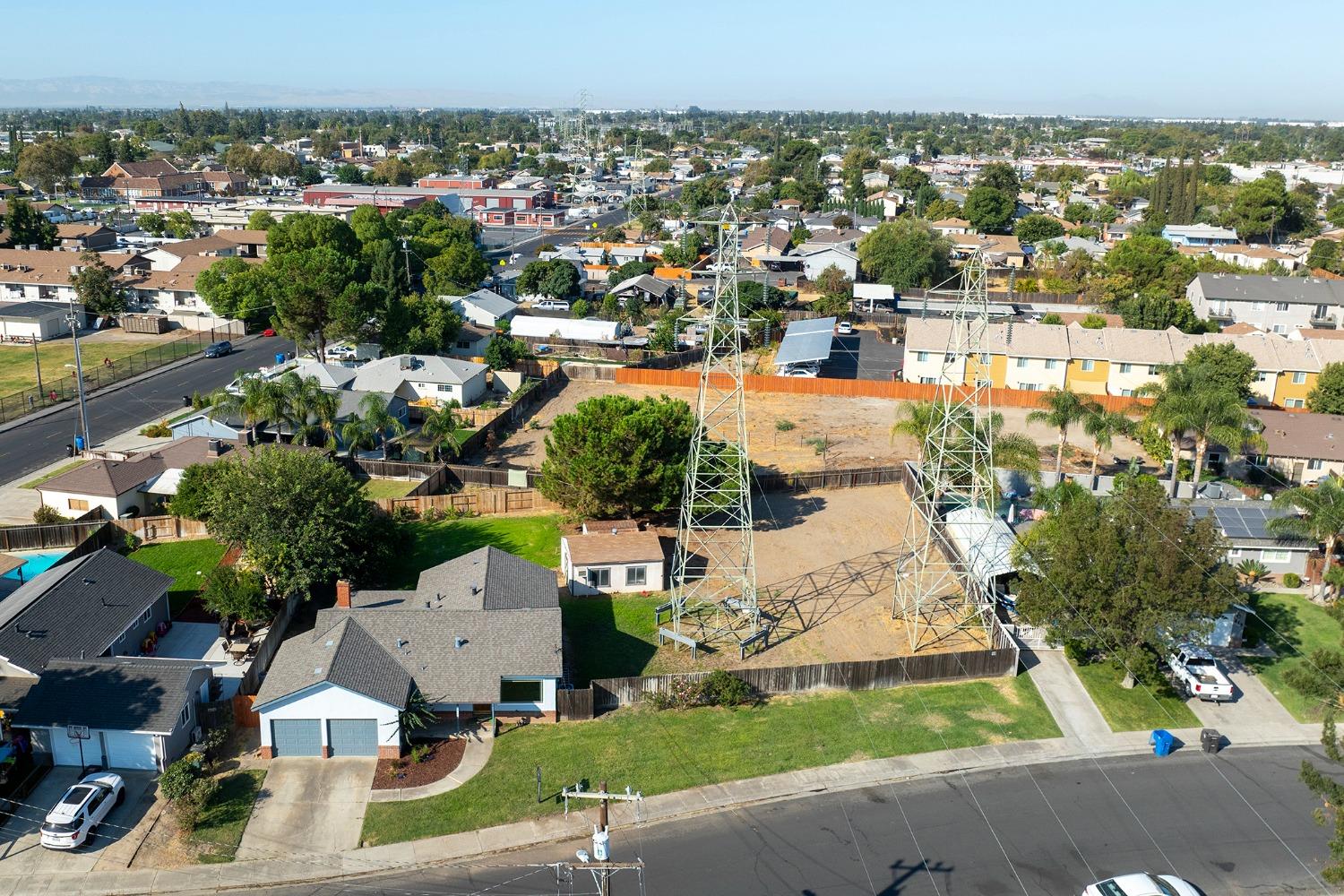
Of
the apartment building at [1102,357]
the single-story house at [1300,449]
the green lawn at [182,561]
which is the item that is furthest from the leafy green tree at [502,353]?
the single-story house at [1300,449]

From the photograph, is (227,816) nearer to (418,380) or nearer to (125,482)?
(125,482)

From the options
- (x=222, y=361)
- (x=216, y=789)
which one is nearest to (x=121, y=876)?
(x=216, y=789)

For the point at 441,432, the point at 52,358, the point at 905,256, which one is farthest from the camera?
the point at 905,256

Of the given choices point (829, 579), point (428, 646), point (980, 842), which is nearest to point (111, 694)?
point (428, 646)

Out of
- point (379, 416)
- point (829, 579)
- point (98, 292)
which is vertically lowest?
point (829, 579)

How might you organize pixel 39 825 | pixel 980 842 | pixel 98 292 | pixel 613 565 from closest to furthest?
pixel 39 825 < pixel 980 842 < pixel 613 565 < pixel 98 292

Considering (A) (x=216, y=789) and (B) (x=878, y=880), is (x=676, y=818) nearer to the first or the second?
(B) (x=878, y=880)

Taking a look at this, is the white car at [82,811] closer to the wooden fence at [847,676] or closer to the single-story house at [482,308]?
the wooden fence at [847,676]

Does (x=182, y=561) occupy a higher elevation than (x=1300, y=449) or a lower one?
lower
